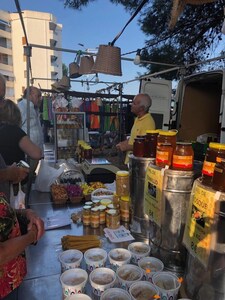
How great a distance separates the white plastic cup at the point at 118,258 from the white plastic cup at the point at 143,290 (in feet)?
0.60

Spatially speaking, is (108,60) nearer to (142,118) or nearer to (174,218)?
(142,118)

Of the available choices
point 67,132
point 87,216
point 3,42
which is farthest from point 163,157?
point 3,42

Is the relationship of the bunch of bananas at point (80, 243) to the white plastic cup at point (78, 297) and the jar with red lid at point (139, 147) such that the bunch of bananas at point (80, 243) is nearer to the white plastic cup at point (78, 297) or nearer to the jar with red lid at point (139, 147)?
the white plastic cup at point (78, 297)

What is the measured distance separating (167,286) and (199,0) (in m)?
1.29

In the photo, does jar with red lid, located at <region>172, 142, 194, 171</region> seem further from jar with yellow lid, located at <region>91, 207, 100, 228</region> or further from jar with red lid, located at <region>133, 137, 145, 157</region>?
jar with yellow lid, located at <region>91, 207, 100, 228</region>

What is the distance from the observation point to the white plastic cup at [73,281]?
92 centimetres

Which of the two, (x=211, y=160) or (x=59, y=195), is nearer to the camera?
(x=211, y=160)

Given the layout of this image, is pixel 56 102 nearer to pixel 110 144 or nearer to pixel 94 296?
pixel 110 144

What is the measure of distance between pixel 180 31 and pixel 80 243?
5.55m

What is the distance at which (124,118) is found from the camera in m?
7.96

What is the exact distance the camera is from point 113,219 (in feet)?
5.10

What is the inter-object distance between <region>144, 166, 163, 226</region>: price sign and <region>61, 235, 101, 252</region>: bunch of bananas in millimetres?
349

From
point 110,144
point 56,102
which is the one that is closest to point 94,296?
point 56,102

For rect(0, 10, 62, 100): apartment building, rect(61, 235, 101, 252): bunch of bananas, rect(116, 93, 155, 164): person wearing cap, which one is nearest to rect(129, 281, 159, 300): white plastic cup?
rect(61, 235, 101, 252): bunch of bananas
